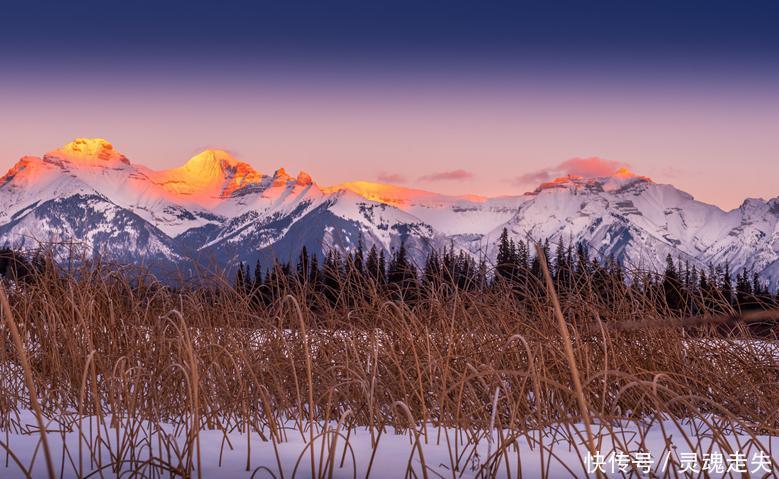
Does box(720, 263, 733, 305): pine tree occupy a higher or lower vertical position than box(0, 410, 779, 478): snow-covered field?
higher

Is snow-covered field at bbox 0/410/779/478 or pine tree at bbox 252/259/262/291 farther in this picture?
pine tree at bbox 252/259/262/291

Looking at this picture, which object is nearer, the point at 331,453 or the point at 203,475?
the point at 331,453

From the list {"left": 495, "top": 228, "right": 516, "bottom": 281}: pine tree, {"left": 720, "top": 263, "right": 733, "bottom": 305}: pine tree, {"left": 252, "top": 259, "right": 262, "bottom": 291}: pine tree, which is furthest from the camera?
{"left": 252, "top": 259, "right": 262, "bottom": 291}: pine tree

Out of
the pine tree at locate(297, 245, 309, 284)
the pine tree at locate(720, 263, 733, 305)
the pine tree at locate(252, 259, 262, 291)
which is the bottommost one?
the pine tree at locate(252, 259, 262, 291)


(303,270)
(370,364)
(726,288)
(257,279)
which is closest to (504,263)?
(370,364)

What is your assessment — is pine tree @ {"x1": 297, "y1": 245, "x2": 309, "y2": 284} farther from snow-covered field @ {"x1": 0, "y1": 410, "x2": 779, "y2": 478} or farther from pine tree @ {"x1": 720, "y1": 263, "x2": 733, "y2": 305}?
pine tree @ {"x1": 720, "y1": 263, "x2": 733, "y2": 305}

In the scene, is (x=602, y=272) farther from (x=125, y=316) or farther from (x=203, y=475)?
(x=203, y=475)

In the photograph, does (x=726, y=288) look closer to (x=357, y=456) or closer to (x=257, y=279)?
(x=357, y=456)

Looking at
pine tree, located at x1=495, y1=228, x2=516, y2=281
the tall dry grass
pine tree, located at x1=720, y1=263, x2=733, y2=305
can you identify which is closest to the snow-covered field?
the tall dry grass

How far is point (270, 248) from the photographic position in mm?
6074

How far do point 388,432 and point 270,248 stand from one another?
9.02 ft

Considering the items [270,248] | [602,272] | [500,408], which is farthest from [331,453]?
[602,272]

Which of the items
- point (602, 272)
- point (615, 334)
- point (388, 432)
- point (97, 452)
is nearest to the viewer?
point (97, 452)

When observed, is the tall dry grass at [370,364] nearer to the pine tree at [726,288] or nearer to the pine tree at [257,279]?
the pine tree at [257,279]
